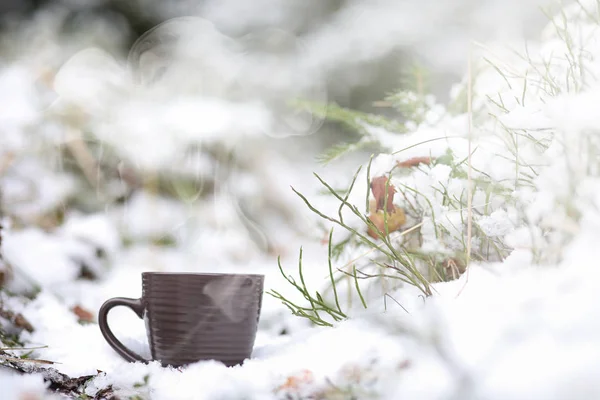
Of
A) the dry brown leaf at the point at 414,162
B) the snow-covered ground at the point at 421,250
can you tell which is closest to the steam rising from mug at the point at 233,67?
the snow-covered ground at the point at 421,250

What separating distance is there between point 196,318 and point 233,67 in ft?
6.05

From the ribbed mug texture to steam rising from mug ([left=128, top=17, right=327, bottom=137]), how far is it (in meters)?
1.61

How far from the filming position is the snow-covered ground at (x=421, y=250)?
15.5 inches

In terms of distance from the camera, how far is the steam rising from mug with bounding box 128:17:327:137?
7.49 ft

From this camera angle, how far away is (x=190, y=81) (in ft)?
7.47

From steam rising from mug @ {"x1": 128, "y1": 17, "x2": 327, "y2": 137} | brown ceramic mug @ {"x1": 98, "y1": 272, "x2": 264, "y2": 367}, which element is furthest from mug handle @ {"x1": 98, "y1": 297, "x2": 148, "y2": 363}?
steam rising from mug @ {"x1": 128, "y1": 17, "x2": 327, "y2": 137}

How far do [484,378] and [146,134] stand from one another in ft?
5.92

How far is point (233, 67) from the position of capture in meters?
2.38

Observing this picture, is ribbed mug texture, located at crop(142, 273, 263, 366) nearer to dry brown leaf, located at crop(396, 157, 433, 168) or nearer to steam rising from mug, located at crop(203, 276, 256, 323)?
steam rising from mug, located at crop(203, 276, 256, 323)

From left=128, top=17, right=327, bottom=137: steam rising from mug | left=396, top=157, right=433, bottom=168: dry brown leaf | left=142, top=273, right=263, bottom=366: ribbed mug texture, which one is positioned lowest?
left=142, top=273, right=263, bottom=366: ribbed mug texture

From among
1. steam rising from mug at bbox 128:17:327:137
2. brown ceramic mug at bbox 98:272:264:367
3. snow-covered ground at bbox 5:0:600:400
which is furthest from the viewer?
steam rising from mug at bbox 128:17:327:137

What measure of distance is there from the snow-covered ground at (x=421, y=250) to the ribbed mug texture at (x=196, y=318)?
0.13ft

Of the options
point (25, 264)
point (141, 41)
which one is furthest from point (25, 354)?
point (141, 41)

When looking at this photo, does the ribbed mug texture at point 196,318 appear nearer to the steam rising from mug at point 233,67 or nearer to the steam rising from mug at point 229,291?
the steam rising from mug at point 229,291
